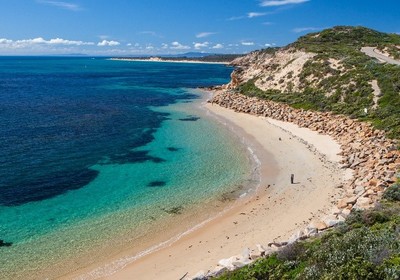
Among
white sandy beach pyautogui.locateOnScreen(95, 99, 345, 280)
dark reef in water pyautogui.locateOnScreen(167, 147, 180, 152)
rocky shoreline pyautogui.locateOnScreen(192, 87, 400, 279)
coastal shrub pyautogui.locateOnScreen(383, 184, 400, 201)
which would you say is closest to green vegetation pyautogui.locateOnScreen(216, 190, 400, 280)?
rocky shoreline pyautogui.locateOnScreen(192, 87, 400, 279)

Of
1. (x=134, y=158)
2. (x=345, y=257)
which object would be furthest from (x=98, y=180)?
(x=345, y=257)

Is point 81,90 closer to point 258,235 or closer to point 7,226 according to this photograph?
point 7,226

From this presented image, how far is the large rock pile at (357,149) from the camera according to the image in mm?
22984

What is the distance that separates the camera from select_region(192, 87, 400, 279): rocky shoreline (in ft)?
56.7

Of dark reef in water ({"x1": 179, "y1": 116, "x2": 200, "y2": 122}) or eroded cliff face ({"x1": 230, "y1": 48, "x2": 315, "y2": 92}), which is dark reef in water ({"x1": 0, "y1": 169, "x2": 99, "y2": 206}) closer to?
dark reef in water ({"x1": 179, "y1": 116, "x2": 200, "y2": 122})

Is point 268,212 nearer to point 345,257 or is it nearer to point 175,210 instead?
point 175,210

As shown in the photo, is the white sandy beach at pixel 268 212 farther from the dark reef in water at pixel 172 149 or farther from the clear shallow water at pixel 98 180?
the dark reef in water at pixel 172 149

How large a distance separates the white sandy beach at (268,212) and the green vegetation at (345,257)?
4.24 m

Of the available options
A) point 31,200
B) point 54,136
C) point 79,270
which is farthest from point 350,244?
point 54,136

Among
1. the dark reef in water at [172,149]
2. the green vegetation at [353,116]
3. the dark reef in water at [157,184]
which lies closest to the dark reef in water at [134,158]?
the dark reef in water at [172,149]

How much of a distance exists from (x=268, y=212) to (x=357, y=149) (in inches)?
542

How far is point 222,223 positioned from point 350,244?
10877mm

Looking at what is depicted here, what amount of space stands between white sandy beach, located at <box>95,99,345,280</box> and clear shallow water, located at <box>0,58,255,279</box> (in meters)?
1.97

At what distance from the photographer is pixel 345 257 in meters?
12.0
